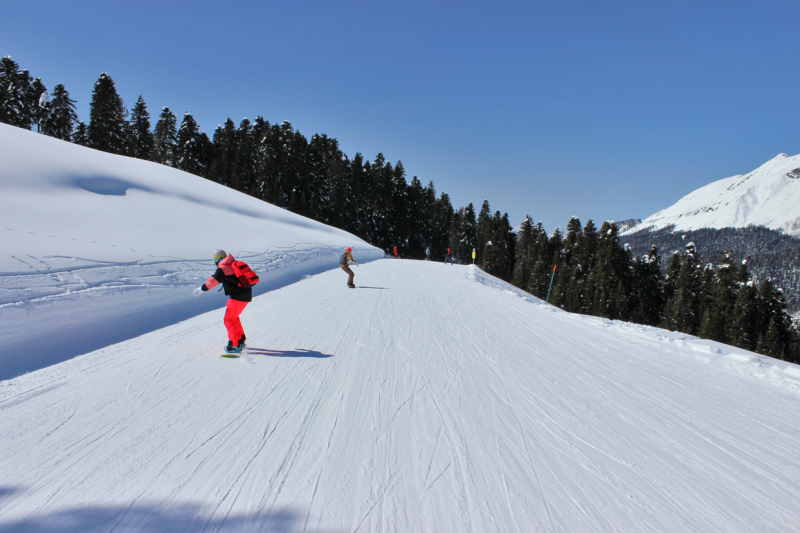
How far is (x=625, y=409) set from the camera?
453 centimetres

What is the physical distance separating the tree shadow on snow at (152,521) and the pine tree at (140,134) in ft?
217

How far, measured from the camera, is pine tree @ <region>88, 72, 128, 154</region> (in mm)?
46406

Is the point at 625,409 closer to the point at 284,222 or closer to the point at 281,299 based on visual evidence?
the point at 281,299

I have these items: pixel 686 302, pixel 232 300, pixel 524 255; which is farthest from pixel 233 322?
pixel 524 255

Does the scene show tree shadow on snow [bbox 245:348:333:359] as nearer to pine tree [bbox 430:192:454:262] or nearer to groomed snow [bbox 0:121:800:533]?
groomed snow [bbox 0:121:800:533]

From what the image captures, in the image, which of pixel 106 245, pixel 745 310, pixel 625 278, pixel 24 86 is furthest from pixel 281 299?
pixel 24 86

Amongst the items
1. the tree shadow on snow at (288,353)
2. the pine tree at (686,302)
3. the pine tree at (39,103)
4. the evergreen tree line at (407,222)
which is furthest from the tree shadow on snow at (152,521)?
the pine tree at (39,103)

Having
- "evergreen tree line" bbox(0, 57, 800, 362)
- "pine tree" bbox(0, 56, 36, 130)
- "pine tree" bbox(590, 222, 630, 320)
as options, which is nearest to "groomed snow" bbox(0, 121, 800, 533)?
"evergreen tree line" bbox(0, 57, 800, 362)

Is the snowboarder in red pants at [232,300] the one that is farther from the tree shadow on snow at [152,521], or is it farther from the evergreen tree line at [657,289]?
the evergreen tree line at [657,289]

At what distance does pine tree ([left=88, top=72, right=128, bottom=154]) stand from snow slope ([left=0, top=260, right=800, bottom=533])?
56107mm

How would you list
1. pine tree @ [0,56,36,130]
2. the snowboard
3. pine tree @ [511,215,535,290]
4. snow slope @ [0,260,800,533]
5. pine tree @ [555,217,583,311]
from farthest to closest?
pine tree @ [511,215,535,290] < pine tree @ [555,217,583,311] < pine tree @ [0,56,36,130] < the snowboard < snow slope @ [0,260,800,533]

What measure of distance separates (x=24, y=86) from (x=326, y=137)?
42.5 metres

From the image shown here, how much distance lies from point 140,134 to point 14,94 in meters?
13.4

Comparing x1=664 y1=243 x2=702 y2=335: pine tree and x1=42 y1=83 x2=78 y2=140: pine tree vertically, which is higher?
x1=42 y1=83 x2=78 y2=140: pine tree
